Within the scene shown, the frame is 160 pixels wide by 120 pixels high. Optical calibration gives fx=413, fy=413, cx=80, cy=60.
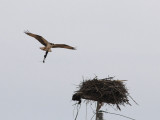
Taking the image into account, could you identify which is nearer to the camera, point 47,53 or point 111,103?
point 47,53

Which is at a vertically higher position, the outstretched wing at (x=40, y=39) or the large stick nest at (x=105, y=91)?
the outstretched wing at (x=40, y=39)

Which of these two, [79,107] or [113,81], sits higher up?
[113,81]

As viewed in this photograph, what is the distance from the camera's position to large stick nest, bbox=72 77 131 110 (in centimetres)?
1548

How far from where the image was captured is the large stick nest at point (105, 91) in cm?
1548

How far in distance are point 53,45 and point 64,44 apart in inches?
20.2

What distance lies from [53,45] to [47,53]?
1.24 meters

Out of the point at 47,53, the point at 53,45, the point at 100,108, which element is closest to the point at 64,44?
the point at 53,45

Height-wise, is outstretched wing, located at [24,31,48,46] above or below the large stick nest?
above

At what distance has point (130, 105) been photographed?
15641 millimetres

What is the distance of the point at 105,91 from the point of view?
15.4 metres

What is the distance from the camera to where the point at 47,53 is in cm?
1415

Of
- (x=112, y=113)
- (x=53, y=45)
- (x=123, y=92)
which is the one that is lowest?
(x=112, y=113)

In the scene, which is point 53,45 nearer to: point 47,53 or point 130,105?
point 47,53

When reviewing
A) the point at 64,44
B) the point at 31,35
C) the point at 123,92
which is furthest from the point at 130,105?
the point at 31,35
